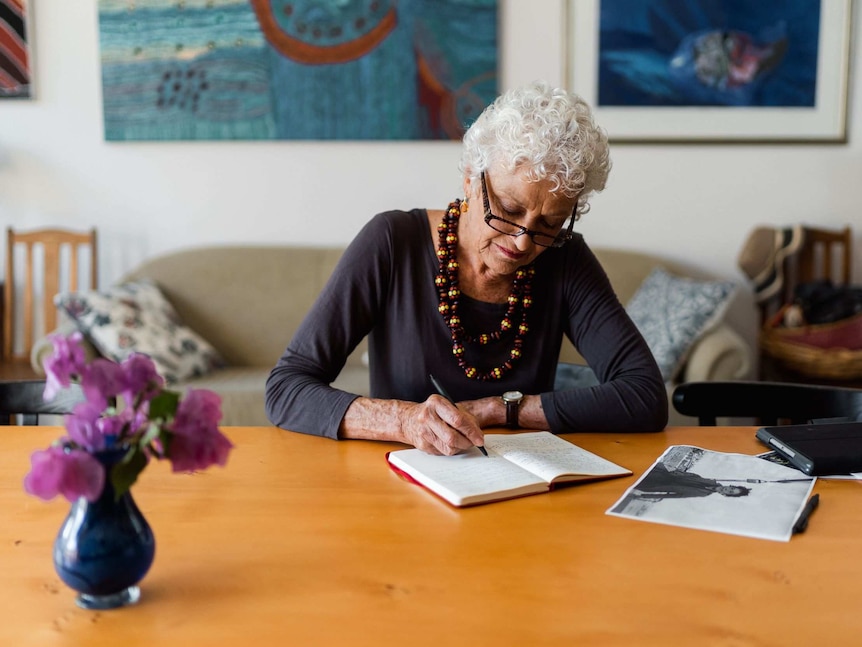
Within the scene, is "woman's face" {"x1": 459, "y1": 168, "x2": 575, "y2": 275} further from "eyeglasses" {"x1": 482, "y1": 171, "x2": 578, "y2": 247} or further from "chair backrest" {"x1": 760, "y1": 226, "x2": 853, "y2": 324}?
"chair backrest" {"x1": 760, "y1": 226, "x2": 853, "y2": 324}

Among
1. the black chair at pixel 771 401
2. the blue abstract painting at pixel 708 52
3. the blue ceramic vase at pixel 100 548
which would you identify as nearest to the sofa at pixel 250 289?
the blue abstract painting at pixel 708 52

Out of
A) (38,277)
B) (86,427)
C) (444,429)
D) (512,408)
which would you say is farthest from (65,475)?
(38,277)

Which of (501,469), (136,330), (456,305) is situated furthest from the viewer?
(136,330)

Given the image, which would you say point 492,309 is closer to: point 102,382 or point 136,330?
point 102,382

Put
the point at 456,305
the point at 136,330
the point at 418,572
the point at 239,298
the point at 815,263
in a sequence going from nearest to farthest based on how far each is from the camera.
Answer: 1. the point at 418,572
2. the point at 456,305
3. the point at 136,330
4. the point at 239,298
5. the point at 815,263

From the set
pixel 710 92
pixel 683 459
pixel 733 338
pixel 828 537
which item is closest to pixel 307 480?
pixel 683 459

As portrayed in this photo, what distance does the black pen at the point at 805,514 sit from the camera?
1.08 meters

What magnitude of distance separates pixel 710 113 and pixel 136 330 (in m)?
2.45

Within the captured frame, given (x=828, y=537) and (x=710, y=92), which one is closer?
(x=828, y=537)

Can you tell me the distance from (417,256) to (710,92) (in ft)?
7.46

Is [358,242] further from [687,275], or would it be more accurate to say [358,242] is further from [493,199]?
[687,275]

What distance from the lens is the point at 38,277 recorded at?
3.59 metres

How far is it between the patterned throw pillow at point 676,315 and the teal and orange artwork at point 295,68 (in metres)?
1.08

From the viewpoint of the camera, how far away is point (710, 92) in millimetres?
3502
